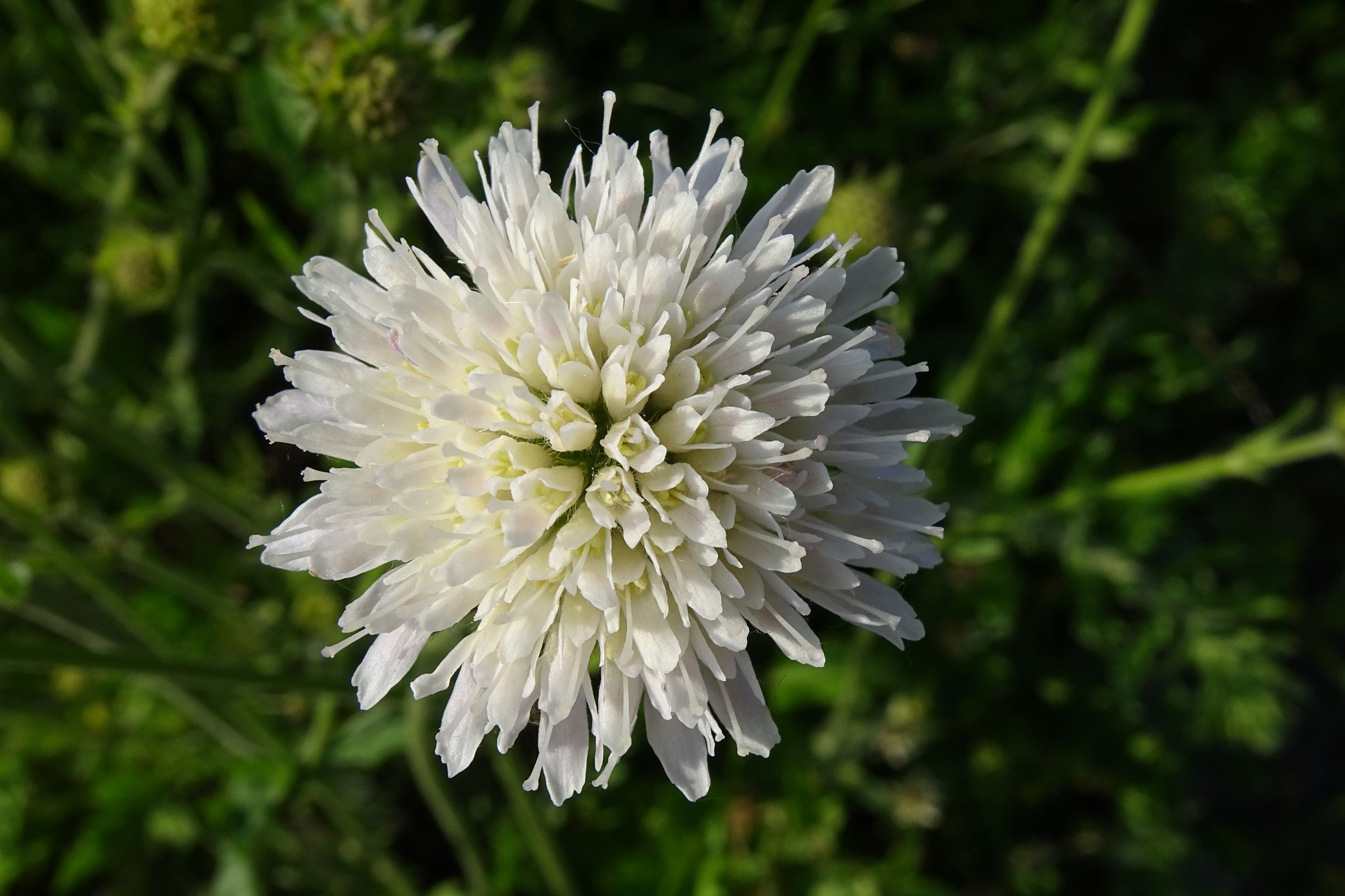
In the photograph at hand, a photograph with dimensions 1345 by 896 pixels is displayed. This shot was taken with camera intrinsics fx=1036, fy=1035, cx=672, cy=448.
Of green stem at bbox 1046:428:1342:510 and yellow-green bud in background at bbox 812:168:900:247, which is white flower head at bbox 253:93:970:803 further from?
green stem at bbox 1046:428:1342:510

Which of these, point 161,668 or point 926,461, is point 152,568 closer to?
point 161,668

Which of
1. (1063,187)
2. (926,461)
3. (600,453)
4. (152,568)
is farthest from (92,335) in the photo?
(1063,187)

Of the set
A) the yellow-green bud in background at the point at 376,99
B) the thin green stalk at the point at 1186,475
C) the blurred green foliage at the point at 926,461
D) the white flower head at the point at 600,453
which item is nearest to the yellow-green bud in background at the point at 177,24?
the blurred green foliage at the point at 926,461

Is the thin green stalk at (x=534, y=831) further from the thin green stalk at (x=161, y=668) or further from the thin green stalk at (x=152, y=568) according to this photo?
the thin green stalk at (x=152, y=568)

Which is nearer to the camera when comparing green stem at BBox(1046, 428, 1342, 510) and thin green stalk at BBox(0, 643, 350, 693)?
thin green stalk at BBox(0, 643, 350, 693)

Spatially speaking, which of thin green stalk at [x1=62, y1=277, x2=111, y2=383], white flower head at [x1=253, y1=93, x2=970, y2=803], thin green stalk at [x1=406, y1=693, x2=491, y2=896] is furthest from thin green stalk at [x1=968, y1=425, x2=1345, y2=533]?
thin green stalk at [x1=62, y1=277, x2=111, y2=383]

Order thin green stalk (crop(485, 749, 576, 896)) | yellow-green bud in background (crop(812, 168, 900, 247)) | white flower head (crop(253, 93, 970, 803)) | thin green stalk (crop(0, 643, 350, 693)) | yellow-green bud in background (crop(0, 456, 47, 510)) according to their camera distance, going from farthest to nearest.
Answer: yellow-green bud in background (crop(0, 456, 47, 510)) < thin green stalk (crop(485, 749, 576, 896)) < yellow-green bud in background (crop(812, 168, 900, 247)) < thin green stalk (crop(0, 643, 350, 693)) < white flower head (crop(253, 93, 970, 803))

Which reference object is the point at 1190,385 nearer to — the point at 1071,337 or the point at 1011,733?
the point at 1071,337
